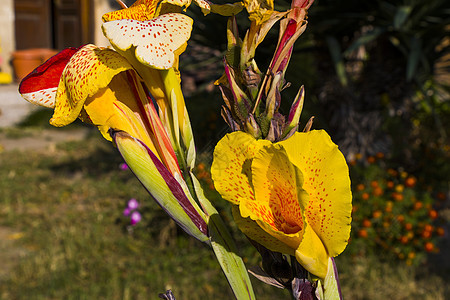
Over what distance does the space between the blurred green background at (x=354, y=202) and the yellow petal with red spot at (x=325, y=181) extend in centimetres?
208

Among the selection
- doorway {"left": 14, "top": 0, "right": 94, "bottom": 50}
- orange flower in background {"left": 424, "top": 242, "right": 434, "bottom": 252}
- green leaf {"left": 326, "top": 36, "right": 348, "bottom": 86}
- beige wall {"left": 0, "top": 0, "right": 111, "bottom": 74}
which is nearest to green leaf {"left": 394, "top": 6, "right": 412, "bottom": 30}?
green leaf {"left": 326, "top": 36, "right": 348, "bottom": 86}

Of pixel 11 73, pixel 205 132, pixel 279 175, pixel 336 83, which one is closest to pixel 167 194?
pixel 279 175

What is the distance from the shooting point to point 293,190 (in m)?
0.51

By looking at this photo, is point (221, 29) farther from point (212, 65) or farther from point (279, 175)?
point (279, 175)

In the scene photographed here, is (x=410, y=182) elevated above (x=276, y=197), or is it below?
below

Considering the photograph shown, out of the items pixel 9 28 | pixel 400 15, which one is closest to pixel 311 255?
pixel 400 15

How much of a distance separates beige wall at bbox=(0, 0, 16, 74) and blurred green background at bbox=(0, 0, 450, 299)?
5239 millimetres

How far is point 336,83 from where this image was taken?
13.1 ft

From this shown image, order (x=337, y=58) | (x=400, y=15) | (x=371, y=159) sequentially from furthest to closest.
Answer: (x=371, y=159)
(x=337, y=58)
(x=400, y=15)

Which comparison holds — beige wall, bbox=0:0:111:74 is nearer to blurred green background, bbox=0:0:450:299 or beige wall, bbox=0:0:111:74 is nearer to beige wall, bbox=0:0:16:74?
beige wall, bbox=0:0:16:74

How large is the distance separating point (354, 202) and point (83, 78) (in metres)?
3.55

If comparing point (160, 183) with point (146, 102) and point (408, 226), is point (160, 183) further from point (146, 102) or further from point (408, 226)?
point (408, 226)

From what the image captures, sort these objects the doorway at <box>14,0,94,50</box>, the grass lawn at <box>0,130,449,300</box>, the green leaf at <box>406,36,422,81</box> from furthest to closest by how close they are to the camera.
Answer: the doorway at <box>14,0,94,50</box>
the grass lawn at <box>0,130,449,300</box>
the green leaf at <box>406,36,422,81</box>

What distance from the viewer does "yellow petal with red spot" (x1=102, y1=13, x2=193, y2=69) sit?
1.67 ft
